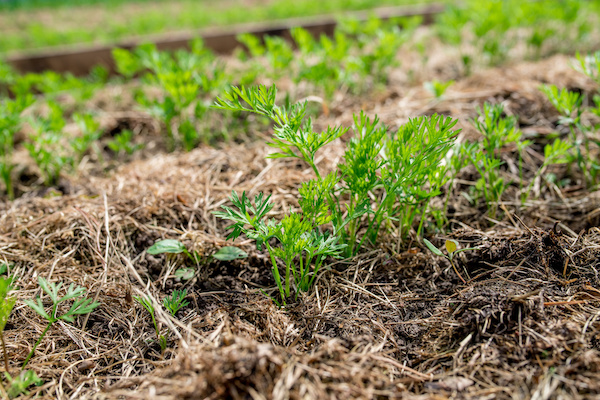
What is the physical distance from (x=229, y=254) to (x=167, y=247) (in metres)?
0.25

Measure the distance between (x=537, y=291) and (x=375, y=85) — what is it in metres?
2.28

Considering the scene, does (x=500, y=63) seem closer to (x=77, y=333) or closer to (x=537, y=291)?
(x=537, y=291)

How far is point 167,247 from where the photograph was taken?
167 centimetres

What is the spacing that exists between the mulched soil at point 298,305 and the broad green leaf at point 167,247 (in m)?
0.07

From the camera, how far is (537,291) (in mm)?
1312

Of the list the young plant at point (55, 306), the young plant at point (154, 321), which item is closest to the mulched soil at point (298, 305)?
the young plant at point (154, 321)

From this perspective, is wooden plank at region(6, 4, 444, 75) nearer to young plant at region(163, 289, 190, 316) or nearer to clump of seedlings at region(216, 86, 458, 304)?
clump of seedlings at region(216, 86, 458, 304)

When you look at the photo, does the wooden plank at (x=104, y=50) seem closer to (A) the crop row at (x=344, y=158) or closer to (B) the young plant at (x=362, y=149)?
(A) the crop row at (x=344, y=158)

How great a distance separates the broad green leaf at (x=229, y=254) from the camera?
1.65 metres

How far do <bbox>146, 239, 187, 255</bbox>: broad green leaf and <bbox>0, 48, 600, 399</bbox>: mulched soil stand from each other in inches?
Answer: 2.8

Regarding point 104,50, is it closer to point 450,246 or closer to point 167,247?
point 167,247

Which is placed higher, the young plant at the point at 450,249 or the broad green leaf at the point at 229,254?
the young plant at the point at 450,249

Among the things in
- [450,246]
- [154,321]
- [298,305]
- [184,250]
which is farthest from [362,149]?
[154,321]

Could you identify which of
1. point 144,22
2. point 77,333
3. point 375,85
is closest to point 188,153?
point 77,333
